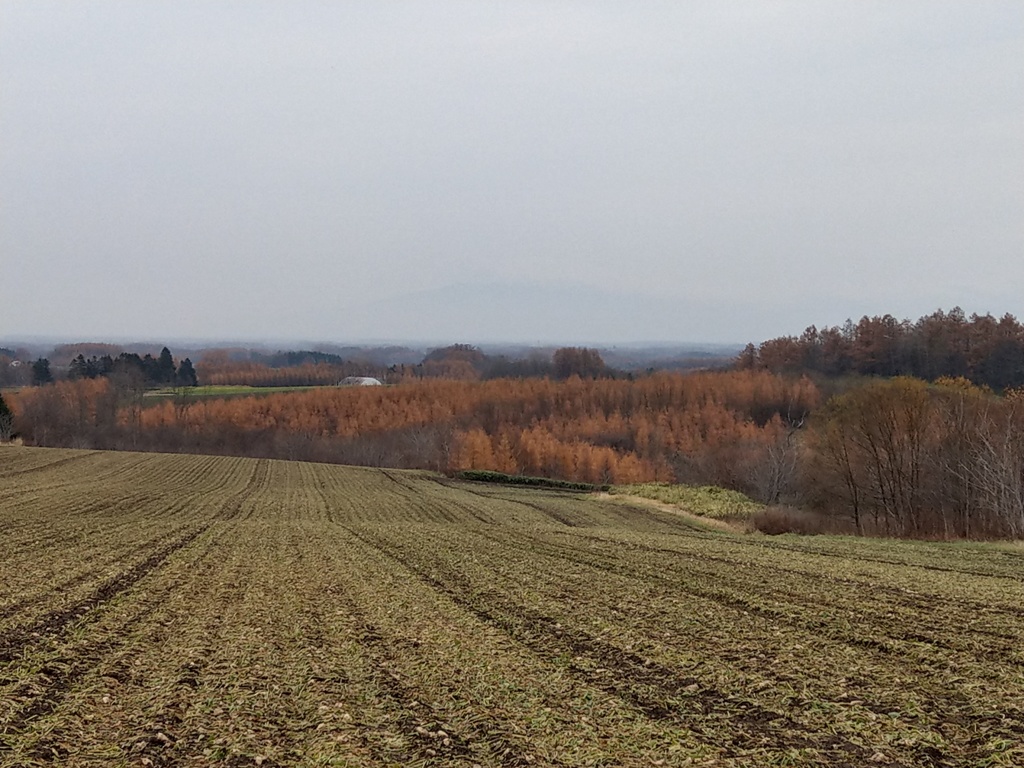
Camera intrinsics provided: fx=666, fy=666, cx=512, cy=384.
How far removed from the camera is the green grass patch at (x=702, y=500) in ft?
119

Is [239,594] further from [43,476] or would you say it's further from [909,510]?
[909,510]

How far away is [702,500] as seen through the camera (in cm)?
4059

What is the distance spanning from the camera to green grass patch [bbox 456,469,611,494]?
55.2 metres

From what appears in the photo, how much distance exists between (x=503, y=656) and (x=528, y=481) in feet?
162

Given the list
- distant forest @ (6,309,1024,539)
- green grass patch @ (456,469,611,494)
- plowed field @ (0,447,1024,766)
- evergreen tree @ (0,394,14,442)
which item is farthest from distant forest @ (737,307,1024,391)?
evergreen tree @ (0,394,14,442)

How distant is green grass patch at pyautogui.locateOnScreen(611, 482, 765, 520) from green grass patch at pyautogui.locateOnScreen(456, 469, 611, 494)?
5468mm

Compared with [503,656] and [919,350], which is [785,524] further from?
[919,350]

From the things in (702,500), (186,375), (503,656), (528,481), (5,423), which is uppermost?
(186,375)

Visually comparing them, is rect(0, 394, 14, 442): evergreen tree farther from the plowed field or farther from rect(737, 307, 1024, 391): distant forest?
rect(737, 307, 1024, 391): distant forest

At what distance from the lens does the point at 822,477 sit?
2008 inches

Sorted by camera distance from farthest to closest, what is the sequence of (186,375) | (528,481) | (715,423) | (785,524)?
(186,375) → (715,423) → (528,481) → (785,524)

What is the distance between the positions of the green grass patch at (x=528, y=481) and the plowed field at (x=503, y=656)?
3735cm

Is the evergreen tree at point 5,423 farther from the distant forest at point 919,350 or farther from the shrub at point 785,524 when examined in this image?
the distant forest at point 919,350

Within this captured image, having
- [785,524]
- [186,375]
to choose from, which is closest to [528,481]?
[785,524]
